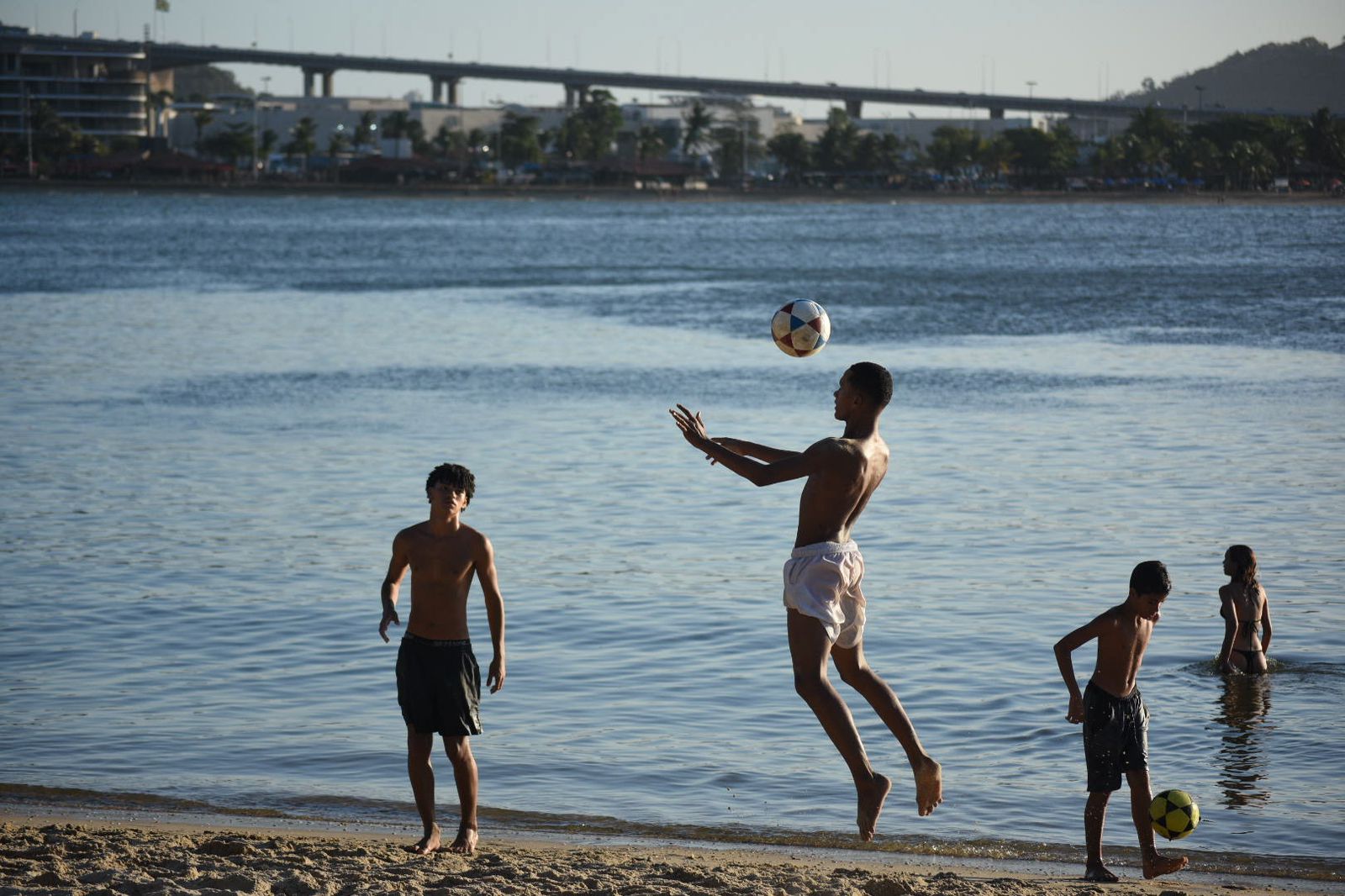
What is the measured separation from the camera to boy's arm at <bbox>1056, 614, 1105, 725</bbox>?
7246mm

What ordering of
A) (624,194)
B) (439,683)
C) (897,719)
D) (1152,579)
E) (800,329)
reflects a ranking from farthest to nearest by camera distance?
(624,194) < (800,329) < (897,719) < (439,683) < (1152,579)

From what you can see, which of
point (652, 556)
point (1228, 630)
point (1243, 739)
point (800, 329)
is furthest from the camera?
point (652, 556)

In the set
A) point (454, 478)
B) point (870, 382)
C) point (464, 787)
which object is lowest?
point (464, 787)

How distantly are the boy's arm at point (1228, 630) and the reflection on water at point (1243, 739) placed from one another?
0.33 ft

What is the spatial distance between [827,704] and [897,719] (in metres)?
0.35

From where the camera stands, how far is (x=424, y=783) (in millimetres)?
7707

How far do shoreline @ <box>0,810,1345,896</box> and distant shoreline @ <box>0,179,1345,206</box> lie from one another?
179 metres

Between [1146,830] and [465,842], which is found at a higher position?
Answer: [1146,830]

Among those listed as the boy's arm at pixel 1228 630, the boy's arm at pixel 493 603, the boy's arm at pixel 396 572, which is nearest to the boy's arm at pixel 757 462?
the boy's arm at pixel 493 603

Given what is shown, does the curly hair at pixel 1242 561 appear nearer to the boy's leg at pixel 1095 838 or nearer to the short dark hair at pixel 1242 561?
the short dark hair at pixel 1242 561

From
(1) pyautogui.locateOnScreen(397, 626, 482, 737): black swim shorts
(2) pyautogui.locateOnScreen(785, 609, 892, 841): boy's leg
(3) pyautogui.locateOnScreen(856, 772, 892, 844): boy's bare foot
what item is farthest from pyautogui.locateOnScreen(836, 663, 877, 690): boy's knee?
(1) pyautogui.locateOnScreen(397, 626, 482, 737): black swim shorts

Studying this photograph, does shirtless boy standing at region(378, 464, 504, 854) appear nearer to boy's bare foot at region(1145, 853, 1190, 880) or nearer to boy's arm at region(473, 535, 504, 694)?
boy's arm at region(473, 535, 504, 694)

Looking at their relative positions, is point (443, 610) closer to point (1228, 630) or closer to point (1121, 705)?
point (1121, 705)

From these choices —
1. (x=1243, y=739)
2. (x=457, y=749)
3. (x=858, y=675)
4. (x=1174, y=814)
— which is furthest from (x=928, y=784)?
(x=1243, y=739)
